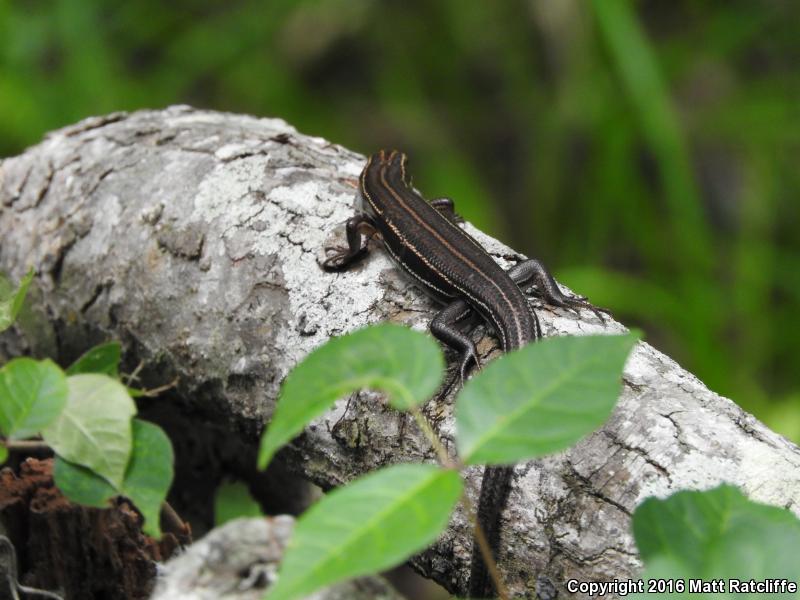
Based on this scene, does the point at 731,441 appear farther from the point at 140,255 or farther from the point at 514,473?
the point at 140,255

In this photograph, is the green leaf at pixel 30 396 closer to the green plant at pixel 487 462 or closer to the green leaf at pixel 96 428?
the green leaf at pixel 96 428

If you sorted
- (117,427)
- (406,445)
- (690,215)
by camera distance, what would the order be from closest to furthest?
(117,427)
(406,445)
(690,215)

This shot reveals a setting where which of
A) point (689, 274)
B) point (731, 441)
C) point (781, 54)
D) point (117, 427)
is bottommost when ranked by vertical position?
point (117, 427)

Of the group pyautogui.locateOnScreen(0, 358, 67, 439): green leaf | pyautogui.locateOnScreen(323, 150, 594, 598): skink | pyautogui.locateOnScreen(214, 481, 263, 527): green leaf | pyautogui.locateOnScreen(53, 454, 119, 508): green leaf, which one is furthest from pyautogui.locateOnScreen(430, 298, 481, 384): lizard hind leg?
pyautogui.locateOnScreen(0, 358, 67, 439): green leaf

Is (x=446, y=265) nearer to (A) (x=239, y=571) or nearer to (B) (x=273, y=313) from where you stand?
(B) (x=273, y=313)

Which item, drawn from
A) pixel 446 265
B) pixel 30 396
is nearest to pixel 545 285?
pixel 446 265

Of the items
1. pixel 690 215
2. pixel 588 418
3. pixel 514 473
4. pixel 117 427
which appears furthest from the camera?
pixel 690 215

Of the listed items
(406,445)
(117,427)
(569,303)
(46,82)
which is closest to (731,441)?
(406,445)
